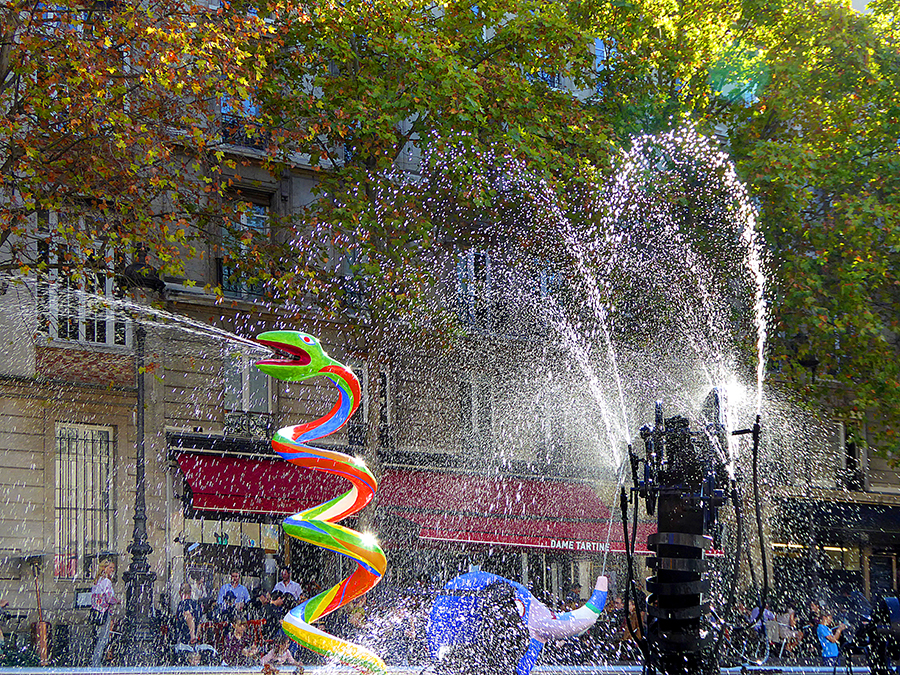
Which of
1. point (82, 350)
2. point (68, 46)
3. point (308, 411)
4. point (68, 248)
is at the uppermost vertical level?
point (68, 46)

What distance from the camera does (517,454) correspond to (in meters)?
20.5

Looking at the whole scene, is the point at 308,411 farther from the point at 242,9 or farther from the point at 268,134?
the point at 242,9

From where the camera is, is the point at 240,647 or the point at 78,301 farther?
the point at 78,301

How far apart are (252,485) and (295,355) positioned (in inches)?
446

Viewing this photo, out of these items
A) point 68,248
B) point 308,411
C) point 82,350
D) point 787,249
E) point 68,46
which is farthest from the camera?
point 308,411

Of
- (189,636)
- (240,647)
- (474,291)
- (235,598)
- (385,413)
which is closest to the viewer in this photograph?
(240,647)

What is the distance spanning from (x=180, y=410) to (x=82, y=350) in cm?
197

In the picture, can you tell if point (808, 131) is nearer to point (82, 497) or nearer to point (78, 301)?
point (78, 301)

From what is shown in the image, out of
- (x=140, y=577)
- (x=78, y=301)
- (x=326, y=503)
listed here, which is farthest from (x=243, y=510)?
(x=326, y=503)

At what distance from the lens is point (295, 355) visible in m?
6.23

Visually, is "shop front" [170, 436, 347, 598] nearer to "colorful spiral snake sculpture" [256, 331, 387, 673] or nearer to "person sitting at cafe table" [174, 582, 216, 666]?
"person sitting at cafe table" [174, 582, 216, 666]

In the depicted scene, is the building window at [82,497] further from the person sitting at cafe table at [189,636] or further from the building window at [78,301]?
the person sitting at cafe table at [189,636]

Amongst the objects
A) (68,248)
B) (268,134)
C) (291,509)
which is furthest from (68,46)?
(291,509)

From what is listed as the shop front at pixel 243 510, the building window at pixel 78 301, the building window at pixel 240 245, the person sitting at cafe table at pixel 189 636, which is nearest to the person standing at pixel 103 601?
the person sitting at cafe table at pixel 189 636
